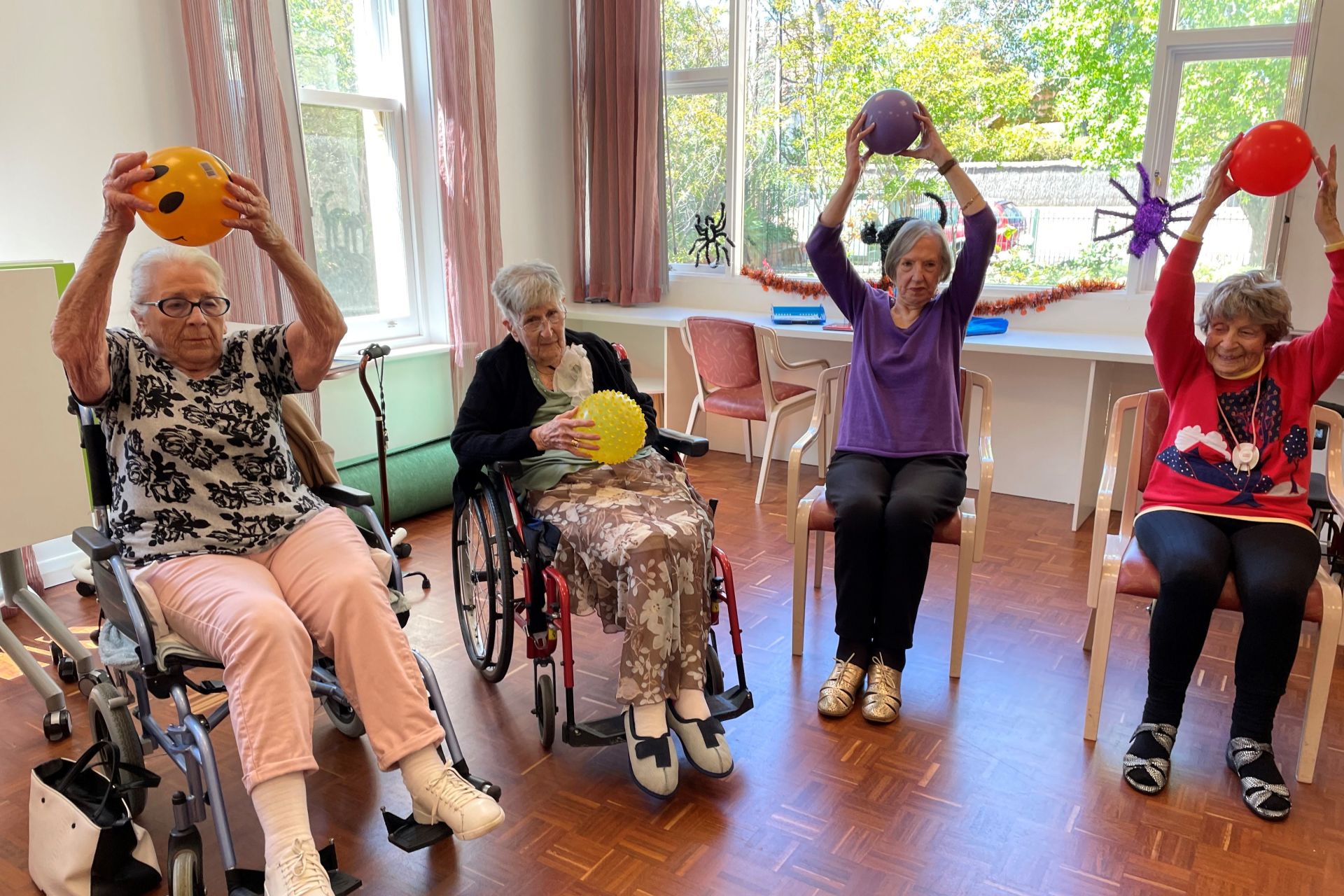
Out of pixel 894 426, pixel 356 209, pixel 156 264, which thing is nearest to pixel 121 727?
pixel 156 264

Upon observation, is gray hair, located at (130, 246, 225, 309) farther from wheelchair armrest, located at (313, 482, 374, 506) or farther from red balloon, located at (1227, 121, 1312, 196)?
red balloon, located at (1227, 121, 1312, 196)

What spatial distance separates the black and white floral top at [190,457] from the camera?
1807 mm

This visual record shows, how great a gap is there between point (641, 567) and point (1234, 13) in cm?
348

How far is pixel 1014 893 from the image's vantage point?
5.66 ft

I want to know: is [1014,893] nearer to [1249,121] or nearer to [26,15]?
[1249,121]

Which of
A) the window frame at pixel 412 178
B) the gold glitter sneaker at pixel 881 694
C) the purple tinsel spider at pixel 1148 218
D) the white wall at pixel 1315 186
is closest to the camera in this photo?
the gold glitter sneaker at pixel 881 694

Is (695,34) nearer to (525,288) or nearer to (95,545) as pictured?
(525,288)

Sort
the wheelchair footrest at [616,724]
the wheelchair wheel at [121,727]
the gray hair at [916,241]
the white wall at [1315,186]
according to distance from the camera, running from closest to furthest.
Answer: the wheelchair wheel at [121,727] < the wheelchair footrest at [616,724] < the gray hair at [916,241] < the white wall at [1315,186]

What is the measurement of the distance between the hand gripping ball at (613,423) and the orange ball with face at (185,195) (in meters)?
0.79

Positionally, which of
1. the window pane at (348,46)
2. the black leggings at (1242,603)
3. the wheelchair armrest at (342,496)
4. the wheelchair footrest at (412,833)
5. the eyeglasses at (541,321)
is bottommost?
the wheelchair footrest at (412,833)

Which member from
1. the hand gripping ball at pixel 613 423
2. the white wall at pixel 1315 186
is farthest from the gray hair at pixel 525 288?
the white wall at pixel 1315 186

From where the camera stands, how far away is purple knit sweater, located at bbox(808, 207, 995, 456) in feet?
8.23

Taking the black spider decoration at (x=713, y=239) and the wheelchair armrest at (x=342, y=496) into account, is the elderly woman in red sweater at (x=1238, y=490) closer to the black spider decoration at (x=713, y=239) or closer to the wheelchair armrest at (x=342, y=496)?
the wheelchair armrest at (x=342, y=496)

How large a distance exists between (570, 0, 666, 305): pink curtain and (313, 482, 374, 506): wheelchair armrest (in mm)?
3164
